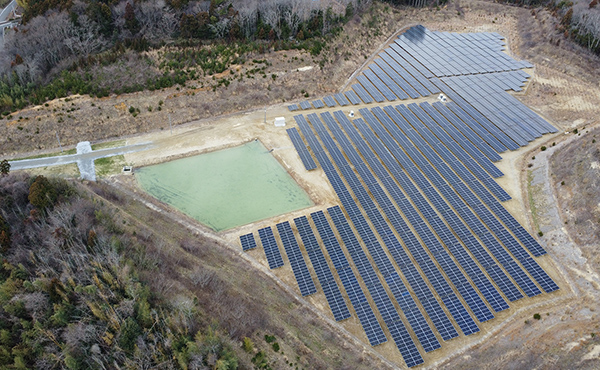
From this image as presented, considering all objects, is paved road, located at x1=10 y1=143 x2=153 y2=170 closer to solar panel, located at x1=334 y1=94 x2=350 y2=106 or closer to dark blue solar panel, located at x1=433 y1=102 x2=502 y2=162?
solar panel, located at x1=334 y1=94 x2=350 y2=106

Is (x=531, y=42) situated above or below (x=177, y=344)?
above

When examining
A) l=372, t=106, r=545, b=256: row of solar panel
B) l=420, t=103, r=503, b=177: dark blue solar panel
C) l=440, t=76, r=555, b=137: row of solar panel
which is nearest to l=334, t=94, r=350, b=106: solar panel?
l=372, t=106, r=545, b=256: row of solar panel

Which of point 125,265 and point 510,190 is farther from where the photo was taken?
point 510,190

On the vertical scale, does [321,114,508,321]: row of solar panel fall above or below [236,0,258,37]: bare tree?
below

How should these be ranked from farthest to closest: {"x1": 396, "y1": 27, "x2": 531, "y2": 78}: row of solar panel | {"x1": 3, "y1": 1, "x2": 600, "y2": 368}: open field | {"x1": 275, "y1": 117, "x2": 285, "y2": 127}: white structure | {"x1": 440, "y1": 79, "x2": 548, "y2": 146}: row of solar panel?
{"x1": 396, "y1": 27, "x2": 531, "y2": 78}: row of solar panel < {"x1": 275, "y1": 117, "x2": 285, "y2": 127}: white structure < {"x1": 440, "y1": 79, "x2": 548, "y2": 146}: row of solar panel < {"x1": 3, "y1": 1, "x2": 600, "y2": 368}: open field

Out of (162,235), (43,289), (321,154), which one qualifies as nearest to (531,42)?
(321,154)

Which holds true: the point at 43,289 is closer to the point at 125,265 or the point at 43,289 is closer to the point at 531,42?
the point at 125,265
